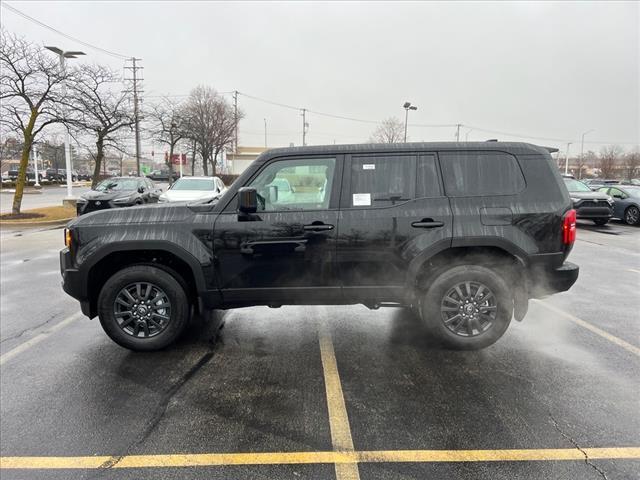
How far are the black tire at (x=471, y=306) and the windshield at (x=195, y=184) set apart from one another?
11.7 metres

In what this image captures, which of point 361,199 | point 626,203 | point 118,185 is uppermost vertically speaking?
point 118,185

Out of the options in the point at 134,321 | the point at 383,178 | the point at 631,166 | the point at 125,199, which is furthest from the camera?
the point at 631,166

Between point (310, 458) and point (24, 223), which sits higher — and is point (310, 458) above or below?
below

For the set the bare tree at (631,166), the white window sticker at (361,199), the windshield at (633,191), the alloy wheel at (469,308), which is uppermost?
the bare tree at (631,166)

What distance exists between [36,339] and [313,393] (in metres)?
3.17

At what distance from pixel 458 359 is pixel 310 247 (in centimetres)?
175

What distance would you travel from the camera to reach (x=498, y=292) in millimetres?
4043

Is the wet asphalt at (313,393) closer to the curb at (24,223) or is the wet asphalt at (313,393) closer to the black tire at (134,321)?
the black tire at (134,321)

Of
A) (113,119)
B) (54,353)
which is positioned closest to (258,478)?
(54,353)

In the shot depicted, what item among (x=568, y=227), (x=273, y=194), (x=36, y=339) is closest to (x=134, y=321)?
(x=36, y=339)

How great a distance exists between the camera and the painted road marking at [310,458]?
101 inches

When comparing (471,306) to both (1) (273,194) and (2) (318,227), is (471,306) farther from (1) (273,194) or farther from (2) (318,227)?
(1) (273,194)

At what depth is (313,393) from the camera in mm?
3383

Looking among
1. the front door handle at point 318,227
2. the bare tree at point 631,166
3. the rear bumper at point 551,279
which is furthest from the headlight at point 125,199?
the bare tree at point 631,166
